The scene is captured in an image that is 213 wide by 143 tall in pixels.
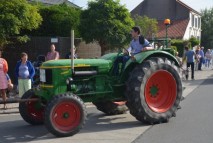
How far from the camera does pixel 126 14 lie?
16.9 m

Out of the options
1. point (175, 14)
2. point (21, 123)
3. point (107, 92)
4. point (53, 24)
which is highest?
point (175, 14)

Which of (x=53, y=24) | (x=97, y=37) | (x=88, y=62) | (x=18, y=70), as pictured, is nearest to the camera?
(x=88, y=62)

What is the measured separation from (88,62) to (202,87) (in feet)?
28.3

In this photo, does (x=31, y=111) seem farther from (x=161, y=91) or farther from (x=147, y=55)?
(x=161, y=91)

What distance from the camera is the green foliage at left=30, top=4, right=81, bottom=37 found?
17750mm

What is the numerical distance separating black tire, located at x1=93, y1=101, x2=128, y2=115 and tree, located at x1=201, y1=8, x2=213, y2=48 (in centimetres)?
5907

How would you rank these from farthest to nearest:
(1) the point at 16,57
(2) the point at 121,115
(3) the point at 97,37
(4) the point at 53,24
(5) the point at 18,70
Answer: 1. (4) the point at 53,24
2. (3) the point at 97,37
3. (1) the point at 16,57
4. (5) the point at 18,70
5. (2) the point at 121,115

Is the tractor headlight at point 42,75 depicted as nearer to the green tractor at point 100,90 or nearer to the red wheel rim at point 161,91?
the green tractor at point 100,90

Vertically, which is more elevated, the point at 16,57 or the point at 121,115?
the point at 16,57

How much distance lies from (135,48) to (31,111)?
8.93 ft

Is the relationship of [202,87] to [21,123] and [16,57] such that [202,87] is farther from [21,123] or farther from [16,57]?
[21,123]

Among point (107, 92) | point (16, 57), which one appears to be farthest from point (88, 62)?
point (16, 57)

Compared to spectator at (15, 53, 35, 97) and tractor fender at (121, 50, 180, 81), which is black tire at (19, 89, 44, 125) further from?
spectator at (15, 53, 35, 97)

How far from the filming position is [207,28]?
72625mm
